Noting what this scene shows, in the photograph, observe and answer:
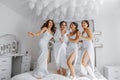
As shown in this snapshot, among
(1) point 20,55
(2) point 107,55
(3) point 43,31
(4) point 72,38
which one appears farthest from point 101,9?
(1) point 20,55

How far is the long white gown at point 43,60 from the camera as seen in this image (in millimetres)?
3405

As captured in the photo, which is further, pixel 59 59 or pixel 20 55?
pixel 20 55

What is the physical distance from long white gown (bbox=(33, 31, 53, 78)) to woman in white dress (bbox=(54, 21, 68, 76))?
8.1 inches

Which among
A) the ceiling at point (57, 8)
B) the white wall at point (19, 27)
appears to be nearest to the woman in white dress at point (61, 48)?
the ceiling at point (57, 8)

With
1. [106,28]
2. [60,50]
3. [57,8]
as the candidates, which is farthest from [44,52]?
[106,28]

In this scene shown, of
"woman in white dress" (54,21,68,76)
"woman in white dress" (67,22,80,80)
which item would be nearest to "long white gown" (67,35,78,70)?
"woman in white dress" (67,22,80,80)

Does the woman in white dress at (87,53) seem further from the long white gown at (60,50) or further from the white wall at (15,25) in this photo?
the white wall at (15,25)

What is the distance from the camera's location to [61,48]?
379cm

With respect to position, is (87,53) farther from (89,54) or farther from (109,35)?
(109,35)

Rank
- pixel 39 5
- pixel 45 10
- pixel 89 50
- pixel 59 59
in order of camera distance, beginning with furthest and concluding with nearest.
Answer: pixel 45 10 < pixel 39 5 < pixel 59 59 < pixel 89 50

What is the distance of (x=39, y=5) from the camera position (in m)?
4.32

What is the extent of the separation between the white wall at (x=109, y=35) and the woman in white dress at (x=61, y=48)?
4.98 feet

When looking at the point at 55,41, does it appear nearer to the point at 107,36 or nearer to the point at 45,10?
the point at 45,10

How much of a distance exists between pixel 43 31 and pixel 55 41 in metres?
0.38
